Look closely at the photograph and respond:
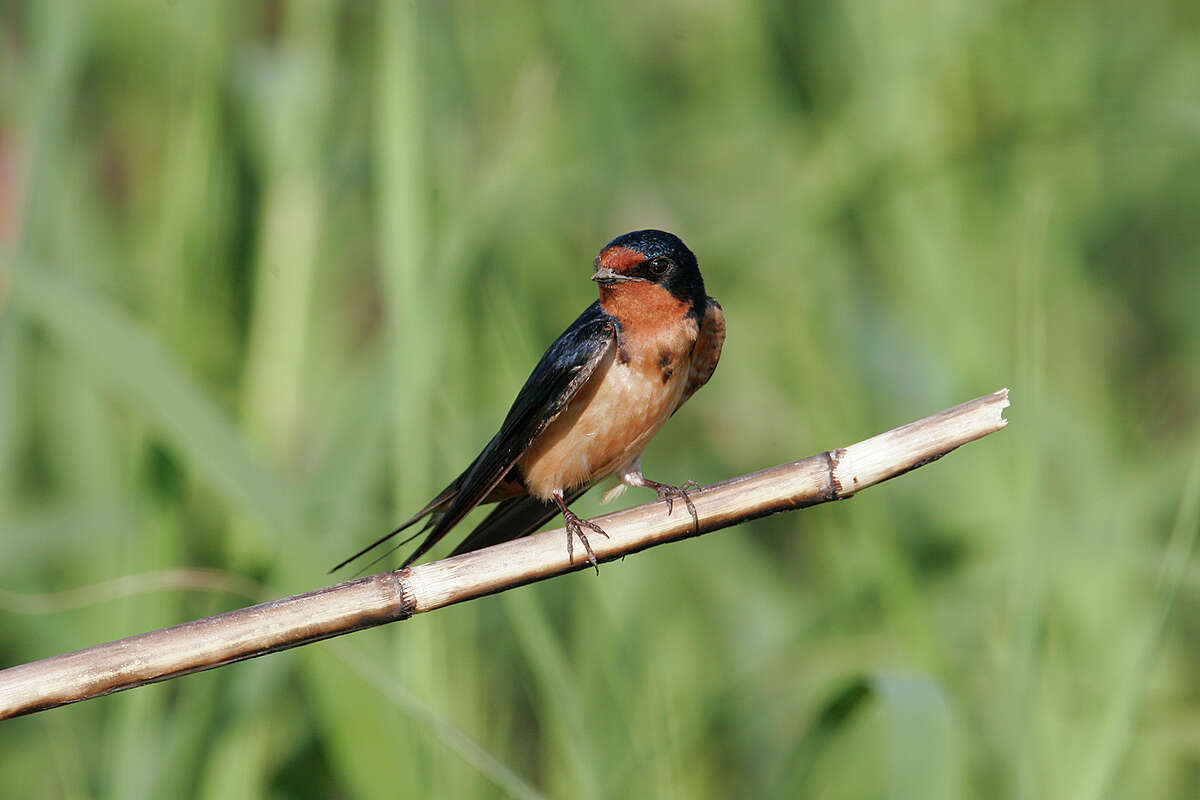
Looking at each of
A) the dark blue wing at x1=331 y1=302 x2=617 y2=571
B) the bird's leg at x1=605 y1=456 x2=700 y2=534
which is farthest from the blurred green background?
the bird's leg at x1=605 y1=456 x2=700 y2=534

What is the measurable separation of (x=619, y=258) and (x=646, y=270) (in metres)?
0.05

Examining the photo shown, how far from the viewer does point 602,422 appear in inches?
75.0

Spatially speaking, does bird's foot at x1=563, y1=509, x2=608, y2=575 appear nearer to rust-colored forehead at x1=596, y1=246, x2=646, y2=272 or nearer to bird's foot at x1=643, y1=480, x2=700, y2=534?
bird's foot at x1=643, y1=480, x2=700, y2=534

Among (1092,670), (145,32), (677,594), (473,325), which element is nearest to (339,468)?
(473,325)

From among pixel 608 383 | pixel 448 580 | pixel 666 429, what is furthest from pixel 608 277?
pixel 666 429

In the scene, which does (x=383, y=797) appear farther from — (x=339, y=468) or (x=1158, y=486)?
(x=1158, y=486)

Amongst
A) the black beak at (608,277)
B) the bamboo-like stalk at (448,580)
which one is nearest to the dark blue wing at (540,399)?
the black beak at (608,277)

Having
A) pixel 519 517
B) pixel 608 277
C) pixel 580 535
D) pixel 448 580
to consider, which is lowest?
pixel 448 580

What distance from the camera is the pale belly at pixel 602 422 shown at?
Result: 188 centimetres

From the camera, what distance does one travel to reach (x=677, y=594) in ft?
9.04

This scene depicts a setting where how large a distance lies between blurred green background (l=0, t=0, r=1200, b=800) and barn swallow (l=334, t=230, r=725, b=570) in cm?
11

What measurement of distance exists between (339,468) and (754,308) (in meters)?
1.34

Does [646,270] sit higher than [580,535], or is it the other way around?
[646,270]

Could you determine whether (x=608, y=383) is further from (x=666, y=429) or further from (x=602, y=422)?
(x=666, y=429)
